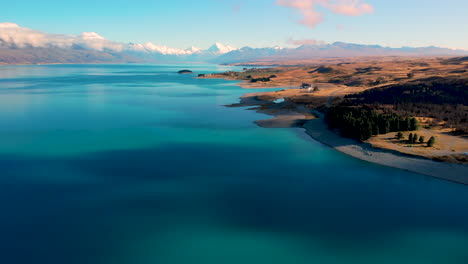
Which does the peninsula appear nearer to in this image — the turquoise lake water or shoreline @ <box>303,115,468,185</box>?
shoreline @ <box>303,115,468,185</box>

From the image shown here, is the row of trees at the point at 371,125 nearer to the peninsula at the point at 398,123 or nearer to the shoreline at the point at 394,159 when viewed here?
the peninsula at the point at 398,123

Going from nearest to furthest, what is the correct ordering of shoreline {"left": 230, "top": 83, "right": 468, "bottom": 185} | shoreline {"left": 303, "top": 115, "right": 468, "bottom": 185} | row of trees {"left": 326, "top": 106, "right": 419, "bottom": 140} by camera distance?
1. shoreline {"left": 303, "top": 115, "right": 468, "bottom": 185}
2. shoreline {"left": 230, "top": 83, "right": 468, "bottom": 185}
3. row of trees {"left": 326, "top": 106, "right": 419, "bottom": 140}

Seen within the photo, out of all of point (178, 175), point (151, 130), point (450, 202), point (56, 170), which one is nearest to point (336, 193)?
point (450, 202)

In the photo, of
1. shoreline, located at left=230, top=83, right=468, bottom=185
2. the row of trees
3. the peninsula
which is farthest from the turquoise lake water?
the row of trees

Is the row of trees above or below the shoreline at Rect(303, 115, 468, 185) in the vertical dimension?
above

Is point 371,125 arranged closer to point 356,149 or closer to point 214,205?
point 356,149

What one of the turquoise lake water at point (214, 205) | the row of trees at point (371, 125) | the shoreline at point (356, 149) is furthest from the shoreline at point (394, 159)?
the row of trees at point (371, 125)

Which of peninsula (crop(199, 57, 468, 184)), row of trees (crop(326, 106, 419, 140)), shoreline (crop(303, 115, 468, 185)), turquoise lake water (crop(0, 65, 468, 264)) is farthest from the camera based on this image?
row of trees (crop(326, 106, 419, 140))

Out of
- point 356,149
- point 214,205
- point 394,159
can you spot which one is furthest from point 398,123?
point 214,205

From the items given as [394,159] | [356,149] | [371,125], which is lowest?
[356,149]
